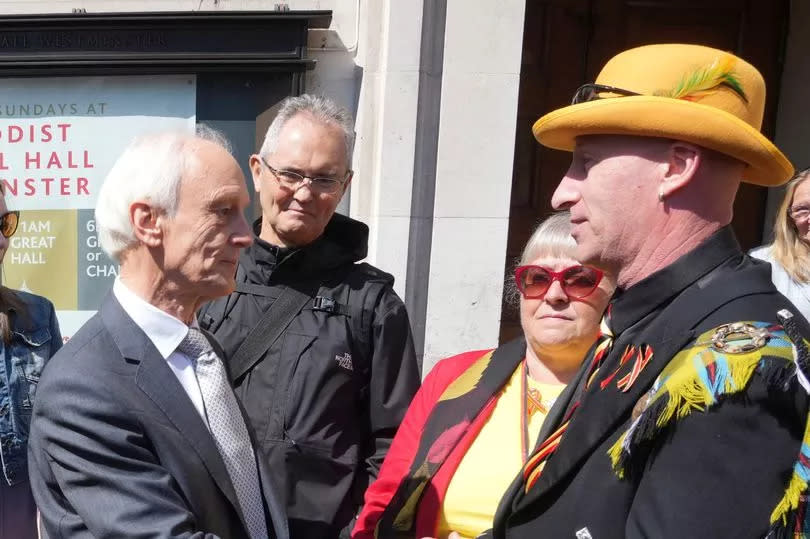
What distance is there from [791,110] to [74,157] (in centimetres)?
455

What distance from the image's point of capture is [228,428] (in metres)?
2.07

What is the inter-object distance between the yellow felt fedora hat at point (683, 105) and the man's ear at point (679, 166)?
0.09ft

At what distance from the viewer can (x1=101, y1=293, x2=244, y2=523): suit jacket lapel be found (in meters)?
1.90

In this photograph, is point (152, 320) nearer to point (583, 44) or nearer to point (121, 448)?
point (121, 448)

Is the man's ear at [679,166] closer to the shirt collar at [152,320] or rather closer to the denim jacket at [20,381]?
the shirt collar at [152,320]

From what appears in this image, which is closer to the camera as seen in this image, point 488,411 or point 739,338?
point 739,338

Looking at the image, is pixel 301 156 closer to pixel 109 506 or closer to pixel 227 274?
pixel 227 274

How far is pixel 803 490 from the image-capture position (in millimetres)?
1435

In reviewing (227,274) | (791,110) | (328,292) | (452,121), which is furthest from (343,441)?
(791,110)

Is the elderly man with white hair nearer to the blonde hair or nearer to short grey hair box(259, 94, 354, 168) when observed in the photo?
short grey hair box(259, 94, 354, 168)

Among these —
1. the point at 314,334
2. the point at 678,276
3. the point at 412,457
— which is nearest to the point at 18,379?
the point at 314,334

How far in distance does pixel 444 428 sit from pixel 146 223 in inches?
41.0

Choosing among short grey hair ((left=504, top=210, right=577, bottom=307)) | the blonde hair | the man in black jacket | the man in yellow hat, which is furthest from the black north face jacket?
the blonde hair

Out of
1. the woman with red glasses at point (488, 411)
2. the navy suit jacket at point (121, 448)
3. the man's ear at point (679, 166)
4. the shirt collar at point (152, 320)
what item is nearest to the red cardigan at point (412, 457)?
the woman with red glasses at point (488, 411)
